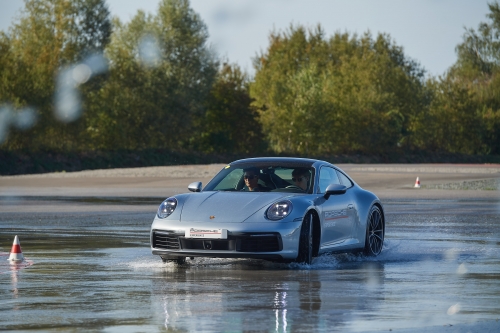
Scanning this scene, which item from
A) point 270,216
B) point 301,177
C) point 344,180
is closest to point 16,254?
point 270,216

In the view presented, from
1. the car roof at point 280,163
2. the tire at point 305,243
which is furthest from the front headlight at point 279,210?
the car roof at point 280,163

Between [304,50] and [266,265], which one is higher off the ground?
[304,50]

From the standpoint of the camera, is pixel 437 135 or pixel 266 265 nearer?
pixel 266 265

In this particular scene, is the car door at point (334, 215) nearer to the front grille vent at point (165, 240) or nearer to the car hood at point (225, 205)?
the car hood at point (225, 205)

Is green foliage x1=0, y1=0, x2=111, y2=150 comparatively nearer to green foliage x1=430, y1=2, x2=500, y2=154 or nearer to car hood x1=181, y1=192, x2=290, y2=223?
green foliage x1=430, y1=2, x2=500, y2=154

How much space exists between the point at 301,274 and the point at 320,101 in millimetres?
83434

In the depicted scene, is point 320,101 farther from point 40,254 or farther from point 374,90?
point 40,254

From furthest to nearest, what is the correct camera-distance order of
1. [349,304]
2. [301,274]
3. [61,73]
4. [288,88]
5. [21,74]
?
[288,88] < [61,73] < [21,74] < [301,274] < [349,304]

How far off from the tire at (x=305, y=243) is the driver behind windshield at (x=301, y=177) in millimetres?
938

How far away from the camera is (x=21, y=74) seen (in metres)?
69.2

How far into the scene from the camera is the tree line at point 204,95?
3228 inches

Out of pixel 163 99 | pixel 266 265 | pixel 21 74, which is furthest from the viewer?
pixel 163 99

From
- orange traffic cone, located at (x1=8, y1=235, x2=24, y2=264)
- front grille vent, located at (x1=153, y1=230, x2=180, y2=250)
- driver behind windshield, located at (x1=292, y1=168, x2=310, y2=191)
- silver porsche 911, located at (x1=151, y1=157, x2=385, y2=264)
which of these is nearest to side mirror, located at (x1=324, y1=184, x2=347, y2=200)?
silver porsche 911, located at (x1=151, y1=157, x2=385, y2=264)

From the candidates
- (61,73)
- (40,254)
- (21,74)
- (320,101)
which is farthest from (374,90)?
(40,254)
